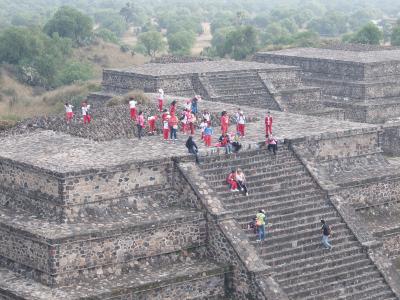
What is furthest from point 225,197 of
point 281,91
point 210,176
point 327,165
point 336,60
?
point 336,60

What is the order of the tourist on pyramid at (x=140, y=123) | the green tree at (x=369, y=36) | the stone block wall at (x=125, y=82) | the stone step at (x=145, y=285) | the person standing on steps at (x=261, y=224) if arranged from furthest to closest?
the green tree at (x=369, y=36), the stone block wall at (x=125, y=82), the tourist on pyramid at (x=140, y=123), the person standing on steps at (x=261, y=224), the stone step at (x=145, y=285)

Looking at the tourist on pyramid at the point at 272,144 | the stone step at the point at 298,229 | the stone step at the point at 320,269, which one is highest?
the tourist on pyramid at the point at 272,144

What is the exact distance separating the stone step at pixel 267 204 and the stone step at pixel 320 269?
4.87 ft

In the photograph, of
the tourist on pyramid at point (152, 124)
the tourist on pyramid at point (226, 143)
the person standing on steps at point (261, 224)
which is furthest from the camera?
the tourist on pyramid at point (152, 124)

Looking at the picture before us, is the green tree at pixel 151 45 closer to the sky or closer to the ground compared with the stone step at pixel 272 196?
closer to the ground

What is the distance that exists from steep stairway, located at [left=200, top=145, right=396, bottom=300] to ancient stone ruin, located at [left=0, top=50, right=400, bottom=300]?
1.0 inches

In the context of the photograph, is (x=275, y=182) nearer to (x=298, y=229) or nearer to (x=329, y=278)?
(x=298, y=229)

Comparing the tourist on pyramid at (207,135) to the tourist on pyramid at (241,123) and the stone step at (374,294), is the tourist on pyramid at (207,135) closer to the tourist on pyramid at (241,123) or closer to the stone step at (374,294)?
the tourist on pyramid at (241,123)

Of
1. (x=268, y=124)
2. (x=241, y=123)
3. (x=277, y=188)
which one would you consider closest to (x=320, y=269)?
(x=277, y=188)

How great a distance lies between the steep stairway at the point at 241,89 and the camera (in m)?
32.7

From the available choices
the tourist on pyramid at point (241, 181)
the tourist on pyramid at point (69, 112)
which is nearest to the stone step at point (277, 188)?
the tourist on pyramid at point (241, 181)

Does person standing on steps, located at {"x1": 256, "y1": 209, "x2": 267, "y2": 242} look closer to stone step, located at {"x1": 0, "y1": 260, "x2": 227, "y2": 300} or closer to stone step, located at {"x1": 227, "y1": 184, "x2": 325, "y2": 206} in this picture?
stone step, located at {"x1": 227, "y1": 184, "x2": 325, "y2": 206}

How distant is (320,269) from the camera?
19766 millimetres

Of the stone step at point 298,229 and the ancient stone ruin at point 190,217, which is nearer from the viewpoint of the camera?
the ancient stone ruin at point 190,217
